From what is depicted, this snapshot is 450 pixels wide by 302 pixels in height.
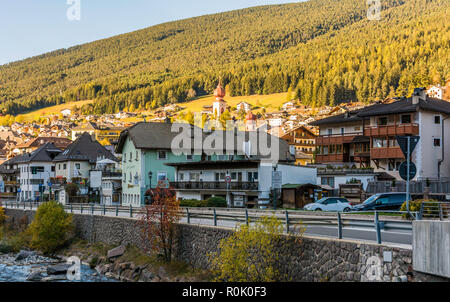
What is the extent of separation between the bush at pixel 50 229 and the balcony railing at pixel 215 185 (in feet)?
48.0

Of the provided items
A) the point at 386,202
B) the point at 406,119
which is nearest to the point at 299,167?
the point at 406,119

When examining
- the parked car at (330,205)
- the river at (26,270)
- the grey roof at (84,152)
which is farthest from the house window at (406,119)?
the grey roof at (84,152)

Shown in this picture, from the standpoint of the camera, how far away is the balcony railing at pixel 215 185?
57.5 meters

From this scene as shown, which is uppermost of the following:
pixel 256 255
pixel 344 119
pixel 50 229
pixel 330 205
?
pixel 344 119

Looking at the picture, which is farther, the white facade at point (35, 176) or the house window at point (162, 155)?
the white facade at point (35, 176)

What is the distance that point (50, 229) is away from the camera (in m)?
52.5

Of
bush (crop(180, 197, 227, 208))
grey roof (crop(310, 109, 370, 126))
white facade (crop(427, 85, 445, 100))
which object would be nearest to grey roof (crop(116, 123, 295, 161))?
grey roof (crop(310, 109, 370, 126))

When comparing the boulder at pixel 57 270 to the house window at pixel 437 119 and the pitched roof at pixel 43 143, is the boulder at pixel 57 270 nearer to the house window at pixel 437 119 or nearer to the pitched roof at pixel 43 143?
the house window at pixel 437 119

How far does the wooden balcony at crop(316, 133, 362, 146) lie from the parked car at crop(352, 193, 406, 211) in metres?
29.9

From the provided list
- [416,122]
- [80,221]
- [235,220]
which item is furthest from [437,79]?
[235,220]

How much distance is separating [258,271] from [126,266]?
628 inches

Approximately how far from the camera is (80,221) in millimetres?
54125

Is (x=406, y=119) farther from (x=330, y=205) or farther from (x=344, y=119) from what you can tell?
(x=330, y=205)

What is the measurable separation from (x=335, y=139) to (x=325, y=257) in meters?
50.7
